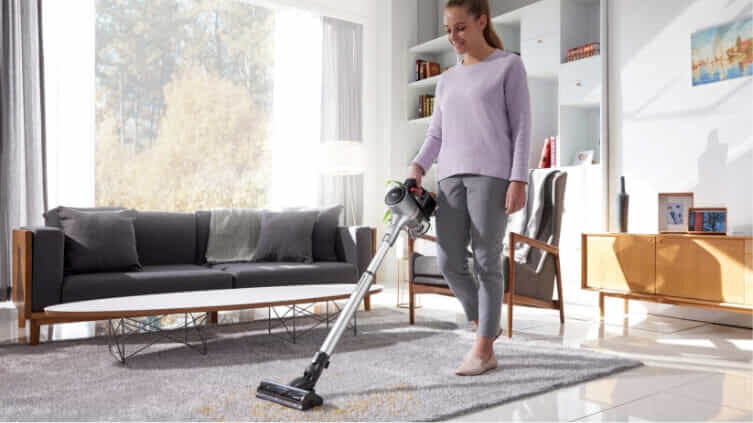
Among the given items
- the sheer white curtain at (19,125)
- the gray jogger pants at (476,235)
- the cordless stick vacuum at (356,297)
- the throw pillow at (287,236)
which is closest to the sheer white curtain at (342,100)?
the throw pillow at (287,236)

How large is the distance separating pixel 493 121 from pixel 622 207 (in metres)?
2.02

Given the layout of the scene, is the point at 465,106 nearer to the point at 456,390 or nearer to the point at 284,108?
the point at 456,390

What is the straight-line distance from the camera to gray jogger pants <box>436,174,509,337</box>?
215 centimetres

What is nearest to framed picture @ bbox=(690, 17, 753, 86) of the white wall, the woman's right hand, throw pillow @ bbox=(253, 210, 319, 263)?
the white wall

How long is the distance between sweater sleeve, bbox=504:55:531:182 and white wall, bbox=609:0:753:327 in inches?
82.7

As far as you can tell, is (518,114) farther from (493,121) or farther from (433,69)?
(433,69)

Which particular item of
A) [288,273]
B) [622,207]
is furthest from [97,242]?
[622,207]

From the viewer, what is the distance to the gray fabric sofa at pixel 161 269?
2969 millimetres

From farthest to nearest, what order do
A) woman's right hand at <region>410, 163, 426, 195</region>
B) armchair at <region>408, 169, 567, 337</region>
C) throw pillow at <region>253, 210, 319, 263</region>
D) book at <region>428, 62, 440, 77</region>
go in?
book at <region>428, 62, 440, 77</region>, throw pillow at <region>253, 210, 319, 263</region>, armchair at <region>408, 169, 567, 337</region>, woman's right hand at <region>410, 163, 426, 195</region>

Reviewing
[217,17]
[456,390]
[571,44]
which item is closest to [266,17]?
[217,17]

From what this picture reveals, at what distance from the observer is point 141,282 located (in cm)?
A: 319

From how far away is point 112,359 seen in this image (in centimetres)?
253

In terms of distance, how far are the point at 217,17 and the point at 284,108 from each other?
3.44 ft

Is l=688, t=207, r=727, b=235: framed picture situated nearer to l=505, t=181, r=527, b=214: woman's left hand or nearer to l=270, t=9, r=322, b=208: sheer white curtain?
l=505, t=181, r=527, b=214: woman's left hand
